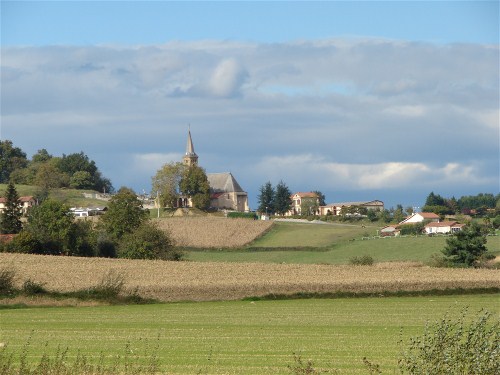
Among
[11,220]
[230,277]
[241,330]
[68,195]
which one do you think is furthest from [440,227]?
[241,330]

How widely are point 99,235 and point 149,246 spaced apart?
10.2 meters

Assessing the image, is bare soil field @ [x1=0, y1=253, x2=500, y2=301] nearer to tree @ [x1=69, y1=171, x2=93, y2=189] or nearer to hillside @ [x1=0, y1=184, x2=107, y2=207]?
hillside @ [x1=0, y1=184, x2=107, y2=207]

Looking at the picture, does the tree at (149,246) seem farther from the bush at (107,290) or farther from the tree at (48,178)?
the tree at (48,178)

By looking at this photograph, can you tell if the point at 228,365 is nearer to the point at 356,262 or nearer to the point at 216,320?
the point at 216,320

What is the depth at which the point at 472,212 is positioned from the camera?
160 metres

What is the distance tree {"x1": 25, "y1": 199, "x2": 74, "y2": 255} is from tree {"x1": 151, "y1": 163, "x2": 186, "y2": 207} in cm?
6731

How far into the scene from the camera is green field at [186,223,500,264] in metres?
89.0

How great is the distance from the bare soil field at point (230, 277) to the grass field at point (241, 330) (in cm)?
268

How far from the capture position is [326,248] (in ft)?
337

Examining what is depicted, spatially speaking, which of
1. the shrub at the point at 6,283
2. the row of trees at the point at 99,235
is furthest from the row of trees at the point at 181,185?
the shrub at the point at 6,283

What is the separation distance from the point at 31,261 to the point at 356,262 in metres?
23.7

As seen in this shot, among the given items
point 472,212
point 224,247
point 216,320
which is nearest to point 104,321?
point 216,320

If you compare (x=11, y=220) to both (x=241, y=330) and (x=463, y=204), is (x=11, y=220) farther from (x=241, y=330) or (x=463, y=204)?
(x=463, y=204)

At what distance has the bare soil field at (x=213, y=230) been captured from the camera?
107688 mm
